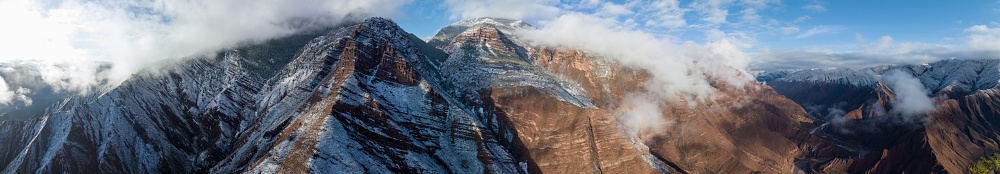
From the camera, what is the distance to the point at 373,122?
Result: 63.3 meters

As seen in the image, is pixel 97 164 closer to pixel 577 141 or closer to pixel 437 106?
pixel 437 106

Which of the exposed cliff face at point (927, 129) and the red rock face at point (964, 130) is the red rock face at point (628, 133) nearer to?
the exposed cliff face at point (927, 129)

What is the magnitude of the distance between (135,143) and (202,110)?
1716 centimetres

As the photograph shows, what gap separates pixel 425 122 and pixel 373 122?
12.8 meters

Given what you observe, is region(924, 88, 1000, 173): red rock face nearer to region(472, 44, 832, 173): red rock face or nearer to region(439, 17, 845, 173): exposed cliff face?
region(472, 44, 832, 173): red rock face

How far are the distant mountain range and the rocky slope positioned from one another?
34 cm

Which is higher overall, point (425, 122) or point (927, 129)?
point (425, 122)

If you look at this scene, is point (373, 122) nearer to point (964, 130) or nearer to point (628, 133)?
point (628, 133)

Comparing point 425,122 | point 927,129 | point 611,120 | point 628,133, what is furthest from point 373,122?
point 927,129

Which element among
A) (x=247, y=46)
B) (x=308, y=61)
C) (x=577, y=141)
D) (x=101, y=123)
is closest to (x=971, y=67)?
(x=577, y=141)

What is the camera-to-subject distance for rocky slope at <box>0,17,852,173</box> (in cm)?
5609

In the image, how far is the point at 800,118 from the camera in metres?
152

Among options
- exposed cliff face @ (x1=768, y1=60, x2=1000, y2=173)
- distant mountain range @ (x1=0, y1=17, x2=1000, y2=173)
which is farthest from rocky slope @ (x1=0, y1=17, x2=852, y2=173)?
exposed cliff face @ (x1=768, y1=60, x2=1000, y2=173)

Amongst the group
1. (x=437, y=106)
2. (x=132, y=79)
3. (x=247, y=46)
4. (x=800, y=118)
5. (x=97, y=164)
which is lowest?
(x=800, y=118)
